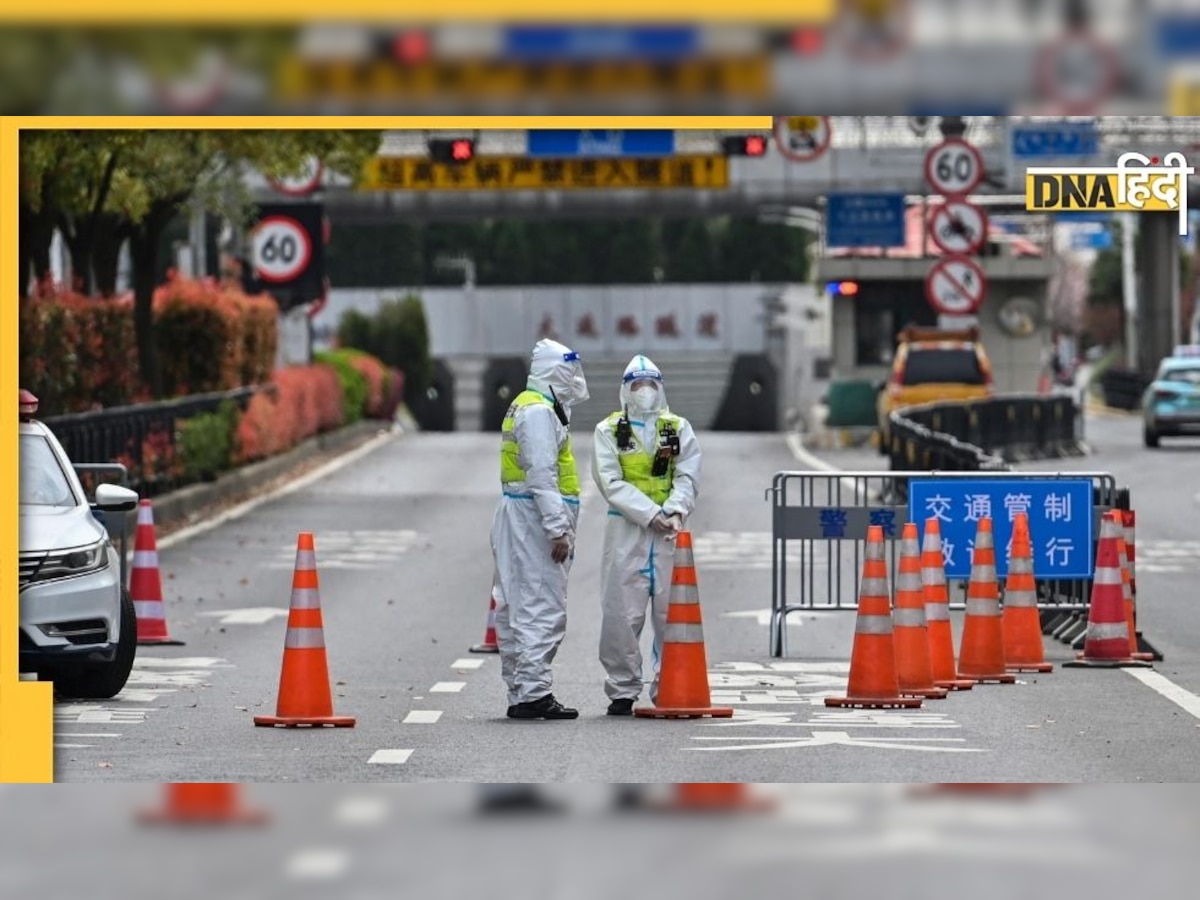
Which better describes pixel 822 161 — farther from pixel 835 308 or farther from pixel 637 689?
pixel 637 689

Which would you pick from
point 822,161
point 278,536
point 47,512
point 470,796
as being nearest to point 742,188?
point 822,161

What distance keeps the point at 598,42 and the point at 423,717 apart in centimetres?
477

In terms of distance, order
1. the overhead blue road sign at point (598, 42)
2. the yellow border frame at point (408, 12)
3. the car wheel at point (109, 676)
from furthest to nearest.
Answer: the car wheel at point (109, 676), the overhead blue road sign at point (598, 42), the yellow border frame at point (408, 12)

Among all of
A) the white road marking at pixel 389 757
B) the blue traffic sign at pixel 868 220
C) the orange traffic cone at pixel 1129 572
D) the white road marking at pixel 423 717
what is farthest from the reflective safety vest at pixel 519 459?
the blue traffic sign at pixel 868 220

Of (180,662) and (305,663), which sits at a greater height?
(305,663)

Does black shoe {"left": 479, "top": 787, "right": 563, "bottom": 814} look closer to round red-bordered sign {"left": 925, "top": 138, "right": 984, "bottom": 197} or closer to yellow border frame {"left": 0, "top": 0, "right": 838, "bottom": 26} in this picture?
yellow border frame {"left": 0, "top": 0, "right": 838, "bottom": 26}

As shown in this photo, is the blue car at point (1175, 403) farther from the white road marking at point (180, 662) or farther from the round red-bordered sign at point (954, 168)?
the white road marking at point (180, 662)

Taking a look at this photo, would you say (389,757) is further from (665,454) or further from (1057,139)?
(1057,139)

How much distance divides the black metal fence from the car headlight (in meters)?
10.4

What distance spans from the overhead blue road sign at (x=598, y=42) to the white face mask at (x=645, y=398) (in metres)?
3.66

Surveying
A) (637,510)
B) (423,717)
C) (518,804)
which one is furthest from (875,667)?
(518,804)

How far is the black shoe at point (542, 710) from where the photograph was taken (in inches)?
588

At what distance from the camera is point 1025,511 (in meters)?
18.9

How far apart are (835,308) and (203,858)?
4783 centimetres
